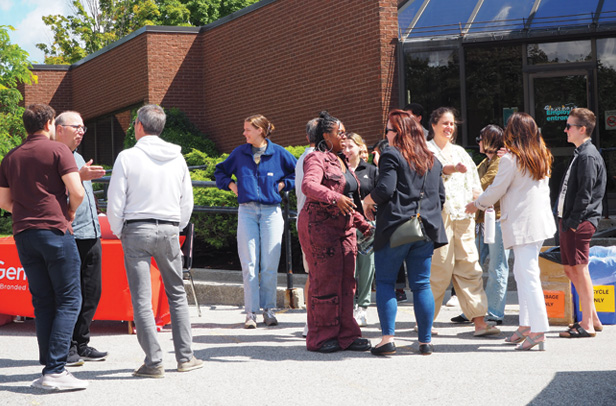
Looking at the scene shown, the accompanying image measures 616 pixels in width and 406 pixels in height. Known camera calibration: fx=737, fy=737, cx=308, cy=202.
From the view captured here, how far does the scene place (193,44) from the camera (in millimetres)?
20219

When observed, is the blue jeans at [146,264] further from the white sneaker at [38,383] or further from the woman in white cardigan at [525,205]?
the woman in white cardigan at [525,205]

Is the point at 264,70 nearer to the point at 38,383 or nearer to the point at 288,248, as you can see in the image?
the point at 288,248

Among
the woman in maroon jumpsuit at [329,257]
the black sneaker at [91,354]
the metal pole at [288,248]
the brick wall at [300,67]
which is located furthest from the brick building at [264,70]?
the black sneaker at [91,354]

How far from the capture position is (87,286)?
6.11 meters

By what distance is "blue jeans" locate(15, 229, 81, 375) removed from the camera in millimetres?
5023

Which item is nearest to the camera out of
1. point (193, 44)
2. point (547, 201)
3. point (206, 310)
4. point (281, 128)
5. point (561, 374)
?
point (561, 374)

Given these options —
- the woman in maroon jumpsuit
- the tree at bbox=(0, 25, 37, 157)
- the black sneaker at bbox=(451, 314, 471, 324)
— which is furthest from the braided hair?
the tree at bbox=(0, 25, 37, 157)

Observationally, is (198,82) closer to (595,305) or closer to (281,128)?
(281,128)

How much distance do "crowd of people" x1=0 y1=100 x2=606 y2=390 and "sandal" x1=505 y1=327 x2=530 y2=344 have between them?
0.01 meters

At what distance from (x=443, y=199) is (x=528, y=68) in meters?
8.74

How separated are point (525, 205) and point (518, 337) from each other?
3.72 ft

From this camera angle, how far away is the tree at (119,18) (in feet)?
110

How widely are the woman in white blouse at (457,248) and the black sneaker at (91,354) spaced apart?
2.95m

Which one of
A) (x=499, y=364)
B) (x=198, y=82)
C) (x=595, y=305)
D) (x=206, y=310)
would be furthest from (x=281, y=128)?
(x=499, y=364)
